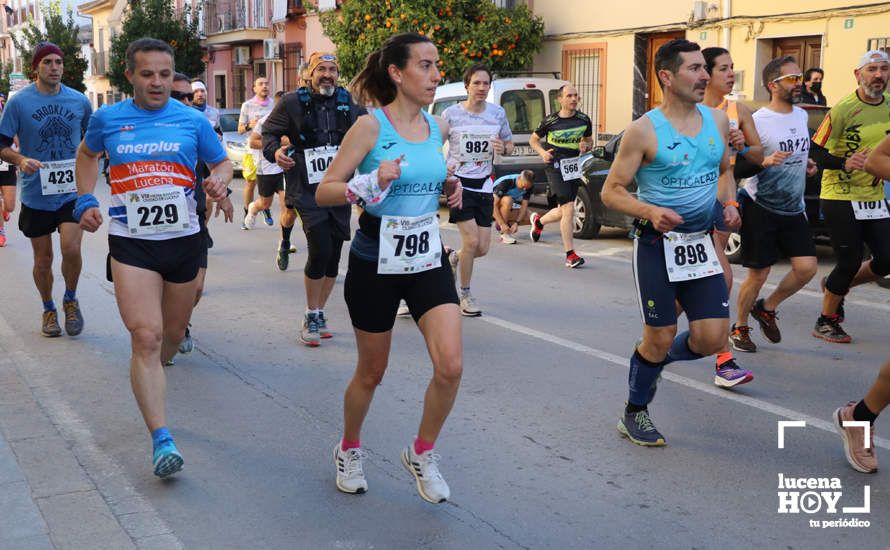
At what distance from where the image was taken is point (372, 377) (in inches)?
173

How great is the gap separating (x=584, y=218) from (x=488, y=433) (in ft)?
27.0

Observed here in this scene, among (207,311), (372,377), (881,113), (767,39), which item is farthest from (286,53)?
(372,377)

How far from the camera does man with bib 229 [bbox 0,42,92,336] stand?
730 cm

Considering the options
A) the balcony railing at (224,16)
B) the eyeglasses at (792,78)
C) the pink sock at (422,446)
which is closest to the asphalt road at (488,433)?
the pink sock at (422,446)

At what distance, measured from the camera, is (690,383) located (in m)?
6.31

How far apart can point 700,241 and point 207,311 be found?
4.76 m

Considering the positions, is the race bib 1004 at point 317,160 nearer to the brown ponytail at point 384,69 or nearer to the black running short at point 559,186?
the brown ponytail at point 384,69

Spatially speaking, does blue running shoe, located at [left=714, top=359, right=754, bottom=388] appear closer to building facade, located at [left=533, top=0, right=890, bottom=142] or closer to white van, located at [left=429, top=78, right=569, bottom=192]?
white van, located at [left=429, top=78, right=569, bottom=192]

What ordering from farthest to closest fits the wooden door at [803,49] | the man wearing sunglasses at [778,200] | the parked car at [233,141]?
the parked car at [233,141], the wooden door at [803,49], the man wearing sunglasses at [778,200]

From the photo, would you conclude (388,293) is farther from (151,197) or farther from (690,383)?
(690,383)

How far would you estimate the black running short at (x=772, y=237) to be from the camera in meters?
6.96

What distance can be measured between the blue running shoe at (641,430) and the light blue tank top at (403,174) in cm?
164

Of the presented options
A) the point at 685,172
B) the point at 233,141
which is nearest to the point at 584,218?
the point at 685,172

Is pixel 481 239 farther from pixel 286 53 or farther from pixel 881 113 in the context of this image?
pixel 286 53
